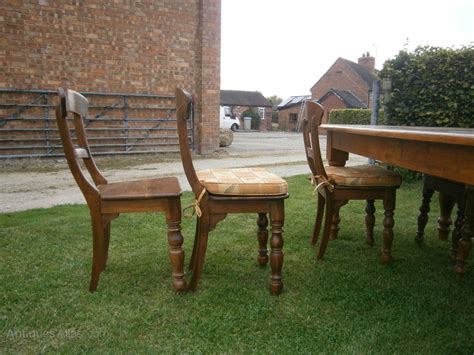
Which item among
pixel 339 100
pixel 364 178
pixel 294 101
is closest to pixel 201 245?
pixel 364 178

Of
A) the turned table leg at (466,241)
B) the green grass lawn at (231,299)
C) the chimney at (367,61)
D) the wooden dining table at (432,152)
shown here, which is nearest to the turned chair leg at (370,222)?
the green grass lawn at (231,299)

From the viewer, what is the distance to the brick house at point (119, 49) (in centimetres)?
829

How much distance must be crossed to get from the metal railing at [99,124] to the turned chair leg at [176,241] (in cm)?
707

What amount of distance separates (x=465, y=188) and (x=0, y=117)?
27.1 feet

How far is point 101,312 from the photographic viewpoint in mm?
2365

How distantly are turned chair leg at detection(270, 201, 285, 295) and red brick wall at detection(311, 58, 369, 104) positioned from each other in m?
35.0

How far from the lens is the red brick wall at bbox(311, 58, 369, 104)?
119ft

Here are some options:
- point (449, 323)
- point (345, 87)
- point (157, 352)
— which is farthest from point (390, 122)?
point (345, 87)

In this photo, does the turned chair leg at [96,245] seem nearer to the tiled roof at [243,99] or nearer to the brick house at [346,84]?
the brick house at [346,84]

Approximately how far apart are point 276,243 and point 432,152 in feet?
3.54

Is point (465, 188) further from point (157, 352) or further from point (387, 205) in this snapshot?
point (157, 352)

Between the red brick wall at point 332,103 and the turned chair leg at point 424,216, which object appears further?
the red brick wall at point 332,103

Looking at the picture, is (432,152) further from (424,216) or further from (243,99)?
(243,99)

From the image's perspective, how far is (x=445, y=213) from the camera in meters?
3.83
